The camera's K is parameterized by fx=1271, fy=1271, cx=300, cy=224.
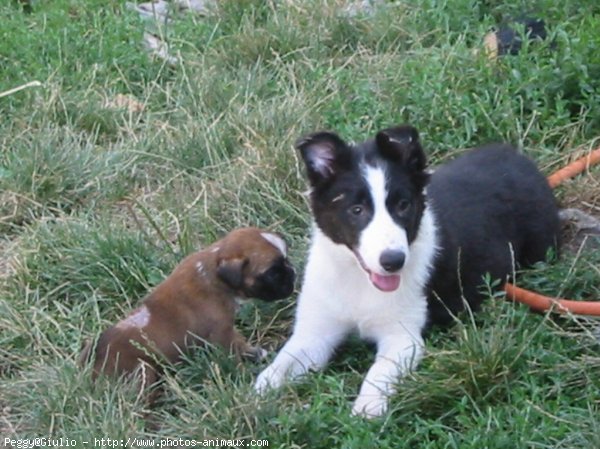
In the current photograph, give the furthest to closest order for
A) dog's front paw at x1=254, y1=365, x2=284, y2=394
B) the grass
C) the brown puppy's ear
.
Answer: the brown puppy's ear
dog's front paw at x1=254, y1=365, x2=284, y2=394
the grass

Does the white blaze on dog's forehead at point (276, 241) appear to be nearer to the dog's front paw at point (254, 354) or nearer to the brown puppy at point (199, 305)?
the brown puppy at point (199, 305)

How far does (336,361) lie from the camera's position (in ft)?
17.8

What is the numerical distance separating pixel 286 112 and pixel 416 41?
1174mm

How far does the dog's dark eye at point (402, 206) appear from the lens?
5.02m

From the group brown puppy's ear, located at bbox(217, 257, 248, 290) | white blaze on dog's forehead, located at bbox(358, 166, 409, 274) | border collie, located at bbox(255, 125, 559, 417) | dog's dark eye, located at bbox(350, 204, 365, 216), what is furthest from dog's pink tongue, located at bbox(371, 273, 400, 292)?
brown puppy's ear, located at bbox(217, 257, 248, 290)

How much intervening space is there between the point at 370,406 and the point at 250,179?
1.97 m

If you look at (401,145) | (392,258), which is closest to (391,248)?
(392,258)

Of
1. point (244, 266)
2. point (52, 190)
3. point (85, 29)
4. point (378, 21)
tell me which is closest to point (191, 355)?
point (244, 266)

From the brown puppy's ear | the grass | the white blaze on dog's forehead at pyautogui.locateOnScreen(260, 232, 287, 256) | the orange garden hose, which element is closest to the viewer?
the grass

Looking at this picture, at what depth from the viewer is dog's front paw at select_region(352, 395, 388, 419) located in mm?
4801

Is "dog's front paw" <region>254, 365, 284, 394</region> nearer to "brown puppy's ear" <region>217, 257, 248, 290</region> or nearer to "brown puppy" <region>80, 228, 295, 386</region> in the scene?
"brown puppy" <region>80, 228, 295, 386</region>

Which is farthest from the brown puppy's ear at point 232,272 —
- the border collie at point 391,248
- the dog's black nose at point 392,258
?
the dog's black nose at point 392,258

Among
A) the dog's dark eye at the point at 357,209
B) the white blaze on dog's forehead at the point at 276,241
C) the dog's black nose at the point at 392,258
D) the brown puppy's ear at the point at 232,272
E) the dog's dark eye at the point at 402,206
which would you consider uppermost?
the dog's dark eye at the point at 402,206

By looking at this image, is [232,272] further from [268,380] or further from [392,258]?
[392,258]
